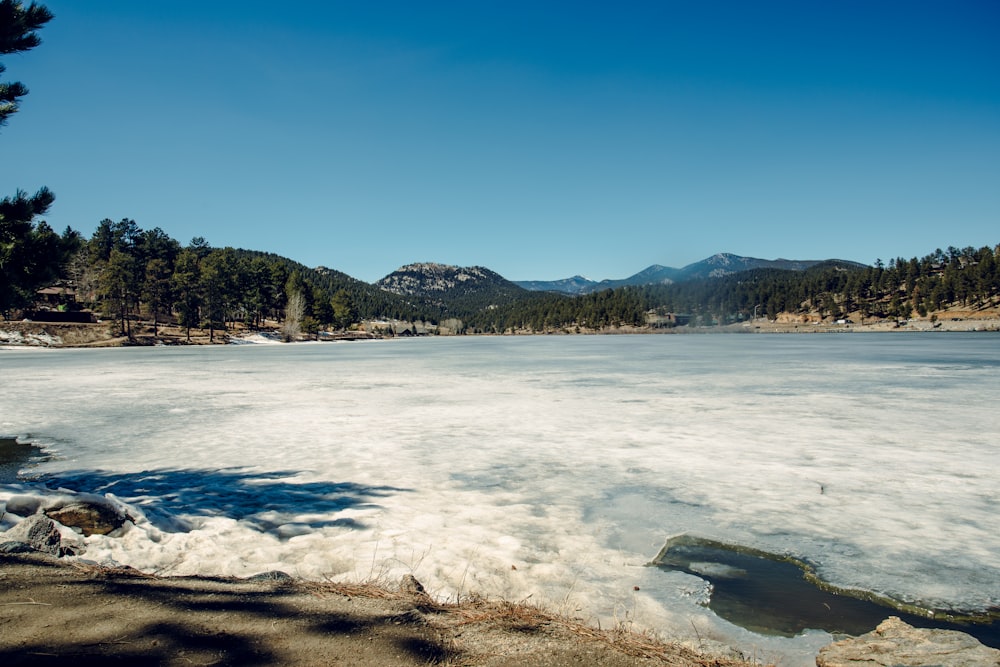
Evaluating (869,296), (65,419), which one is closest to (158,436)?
(65,419)

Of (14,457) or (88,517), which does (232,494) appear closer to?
(88,517)

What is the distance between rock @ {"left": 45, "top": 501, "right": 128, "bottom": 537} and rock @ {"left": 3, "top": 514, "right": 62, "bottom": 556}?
466mm

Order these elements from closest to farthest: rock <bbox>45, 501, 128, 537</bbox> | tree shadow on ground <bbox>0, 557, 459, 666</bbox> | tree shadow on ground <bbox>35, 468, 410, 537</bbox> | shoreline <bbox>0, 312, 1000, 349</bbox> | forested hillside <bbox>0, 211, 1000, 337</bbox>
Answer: tree shadow on ground <bbox>0, 557, 459, 666</bbox> < rock <bbox>45, 501, 128, 537</bbox> < tree shadow on ground <bbox>35, 468, 410, 537</bbox> < shoreline <bbox>0, 312, 1000, 349</bbox> < forested hillside <bbox>0, 211, 1000, 337</bbox>

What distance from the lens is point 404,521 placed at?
254 inches

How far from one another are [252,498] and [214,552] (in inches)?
76.6

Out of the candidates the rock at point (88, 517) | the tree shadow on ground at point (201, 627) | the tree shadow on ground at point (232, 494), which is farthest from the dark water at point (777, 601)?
the rock at point (88, 517)

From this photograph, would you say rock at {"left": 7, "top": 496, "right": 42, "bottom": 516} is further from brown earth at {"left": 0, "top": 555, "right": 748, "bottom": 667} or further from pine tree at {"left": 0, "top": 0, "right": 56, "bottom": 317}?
pine tree at {"left": 0, "top": 0, "right": 56, "bottom": 317}

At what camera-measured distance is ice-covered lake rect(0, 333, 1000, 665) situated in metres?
5.01

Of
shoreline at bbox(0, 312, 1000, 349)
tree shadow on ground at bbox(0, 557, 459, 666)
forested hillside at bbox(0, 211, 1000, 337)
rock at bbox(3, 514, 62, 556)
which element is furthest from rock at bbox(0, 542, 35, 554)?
shoreline at bbox(0, 312, 1000, 349)

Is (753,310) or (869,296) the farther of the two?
(753,310)

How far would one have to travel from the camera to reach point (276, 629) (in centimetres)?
335

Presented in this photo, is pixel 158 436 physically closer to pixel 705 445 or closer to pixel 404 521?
pixel 404 521

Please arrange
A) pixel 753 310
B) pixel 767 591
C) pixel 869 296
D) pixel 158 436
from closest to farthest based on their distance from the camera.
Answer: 1. pixel 767 591
2. pixel 158 436
3. pixel 869 296
4. pixel 753 310

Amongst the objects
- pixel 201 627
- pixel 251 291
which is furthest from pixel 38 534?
pixel 251 291
